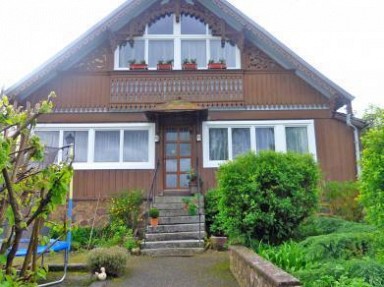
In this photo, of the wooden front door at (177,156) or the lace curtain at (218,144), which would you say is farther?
the lace curtain at (218,144)

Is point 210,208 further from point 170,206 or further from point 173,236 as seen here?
point 173,236

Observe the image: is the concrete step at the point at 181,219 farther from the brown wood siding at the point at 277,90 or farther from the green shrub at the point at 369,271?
the green shrub at the point at 369,271

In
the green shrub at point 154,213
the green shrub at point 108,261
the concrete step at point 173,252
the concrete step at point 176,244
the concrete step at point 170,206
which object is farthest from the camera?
the concrete step at point 170,206

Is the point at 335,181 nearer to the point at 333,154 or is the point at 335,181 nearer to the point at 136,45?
the point at 333,154

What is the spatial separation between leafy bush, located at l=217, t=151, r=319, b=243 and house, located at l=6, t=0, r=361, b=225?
516 cm

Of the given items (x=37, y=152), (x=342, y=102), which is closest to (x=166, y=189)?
(x=342, y=102)

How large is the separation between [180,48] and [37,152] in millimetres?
10951

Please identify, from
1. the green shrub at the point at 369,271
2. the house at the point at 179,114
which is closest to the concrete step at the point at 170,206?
the house at the point at 179,114

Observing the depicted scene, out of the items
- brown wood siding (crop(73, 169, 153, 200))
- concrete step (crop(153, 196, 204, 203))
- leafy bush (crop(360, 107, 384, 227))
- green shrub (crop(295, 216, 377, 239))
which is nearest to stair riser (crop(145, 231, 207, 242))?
concrete step (crop(153, 196, 204, 203))

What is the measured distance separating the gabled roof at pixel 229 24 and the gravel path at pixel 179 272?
668 centimetres

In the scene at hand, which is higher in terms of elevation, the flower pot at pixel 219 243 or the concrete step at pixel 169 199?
the concrete step at pixel 169 199

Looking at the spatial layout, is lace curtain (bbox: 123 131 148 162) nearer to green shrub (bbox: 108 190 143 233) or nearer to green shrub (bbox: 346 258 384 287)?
green shrub (bbox: 108 190 143 233)

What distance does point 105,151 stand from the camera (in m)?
12.2

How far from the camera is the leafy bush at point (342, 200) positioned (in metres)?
10.3
